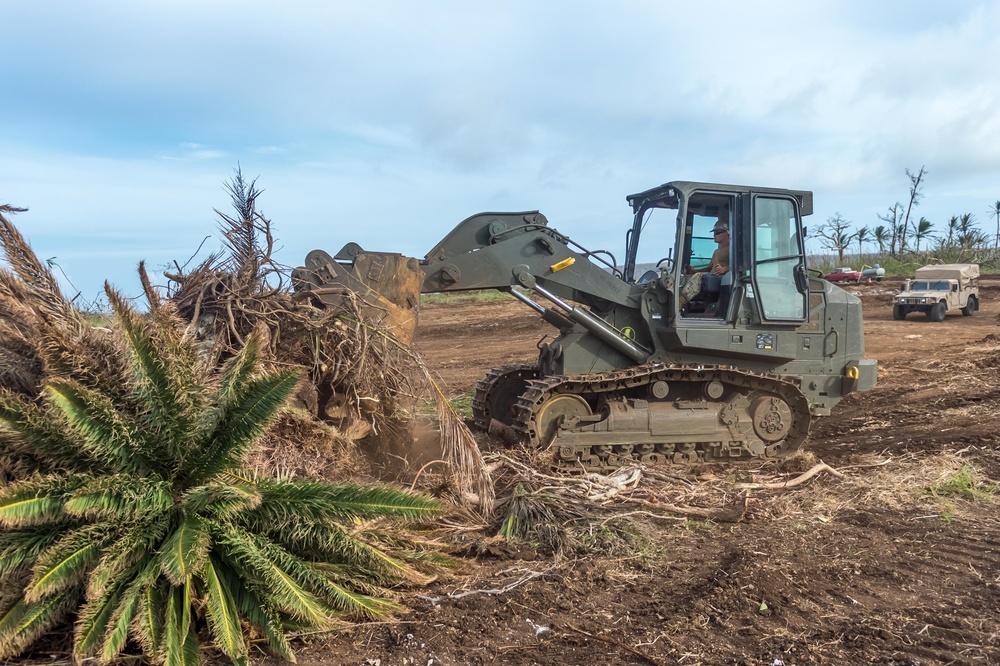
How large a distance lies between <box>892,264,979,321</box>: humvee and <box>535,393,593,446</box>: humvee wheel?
19534 mm

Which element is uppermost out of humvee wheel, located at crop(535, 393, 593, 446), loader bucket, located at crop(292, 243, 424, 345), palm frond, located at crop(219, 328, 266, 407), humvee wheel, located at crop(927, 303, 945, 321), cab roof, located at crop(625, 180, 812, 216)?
cab roof, located at crop(625, 180, 812, 216)

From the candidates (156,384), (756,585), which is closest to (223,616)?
(156,384)

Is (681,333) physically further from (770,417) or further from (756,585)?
(756,585)

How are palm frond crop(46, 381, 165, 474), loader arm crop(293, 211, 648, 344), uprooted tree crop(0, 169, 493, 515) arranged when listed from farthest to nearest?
loader arm crop(293, 211, 648, 344)
uprooted tree crop(0, 169, 493, 515)
palm frond crop(46, 381, 165, 474)

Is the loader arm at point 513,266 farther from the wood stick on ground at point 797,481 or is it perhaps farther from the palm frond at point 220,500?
the palm frond at point 220,500

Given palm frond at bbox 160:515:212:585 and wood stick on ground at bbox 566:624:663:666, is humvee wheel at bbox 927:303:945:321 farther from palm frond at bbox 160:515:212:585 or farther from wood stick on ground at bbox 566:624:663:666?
palm frond at bbox 160:515:212:585

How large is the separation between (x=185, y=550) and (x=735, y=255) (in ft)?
21.7

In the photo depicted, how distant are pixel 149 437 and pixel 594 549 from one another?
313 cm

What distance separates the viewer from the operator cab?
8492 millimetres

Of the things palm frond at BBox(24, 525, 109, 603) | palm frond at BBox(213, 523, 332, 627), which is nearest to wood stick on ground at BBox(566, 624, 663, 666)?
palm frond at BBox(213, 523, 332, 627)

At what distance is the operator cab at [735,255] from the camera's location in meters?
8.49

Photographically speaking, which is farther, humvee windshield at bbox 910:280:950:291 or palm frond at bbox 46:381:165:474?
humvee windshield at bbox 910:280:950:291

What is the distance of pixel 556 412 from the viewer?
323 inches

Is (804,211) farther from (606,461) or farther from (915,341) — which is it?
(915,341)
